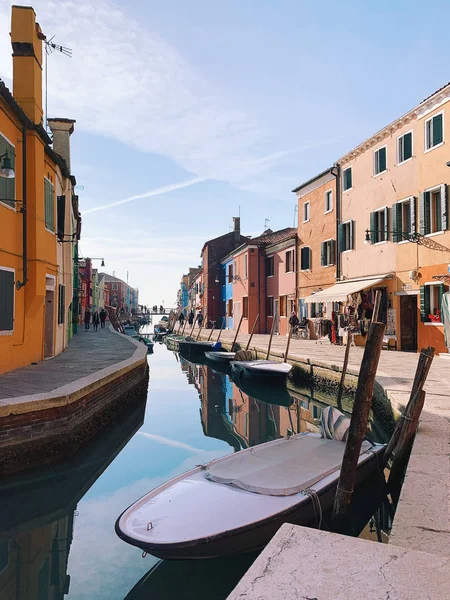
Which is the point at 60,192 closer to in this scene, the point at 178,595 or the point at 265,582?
the point at 178,595

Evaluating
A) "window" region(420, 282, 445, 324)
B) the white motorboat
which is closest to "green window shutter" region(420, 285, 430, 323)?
"window" region(420, 282, 445, 324)

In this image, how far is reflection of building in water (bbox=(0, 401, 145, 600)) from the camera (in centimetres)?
453

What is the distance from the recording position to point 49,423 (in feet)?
23.8

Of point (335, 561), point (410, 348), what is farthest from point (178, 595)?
point (410, 348)

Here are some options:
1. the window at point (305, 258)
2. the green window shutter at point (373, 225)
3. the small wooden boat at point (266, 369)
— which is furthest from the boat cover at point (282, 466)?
the window at point (305, 258)

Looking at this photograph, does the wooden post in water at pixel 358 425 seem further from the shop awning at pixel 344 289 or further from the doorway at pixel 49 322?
the shop awning at pixel 344 289

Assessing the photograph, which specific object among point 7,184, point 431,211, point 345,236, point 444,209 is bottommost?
point 7,184

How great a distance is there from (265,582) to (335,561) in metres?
0.42

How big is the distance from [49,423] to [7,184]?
5.60 m

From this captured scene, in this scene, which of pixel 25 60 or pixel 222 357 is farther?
pixel 222 357

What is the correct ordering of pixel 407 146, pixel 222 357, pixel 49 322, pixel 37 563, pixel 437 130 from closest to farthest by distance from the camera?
pixel 37 563, pixel 49 322, pixel 437 130, pixel 407 146, pixel 222 357

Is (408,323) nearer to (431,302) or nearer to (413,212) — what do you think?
(431,302)

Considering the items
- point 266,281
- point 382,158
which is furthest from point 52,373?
point 266,281

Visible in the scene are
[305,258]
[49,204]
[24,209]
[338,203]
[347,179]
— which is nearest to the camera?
[24,209]
